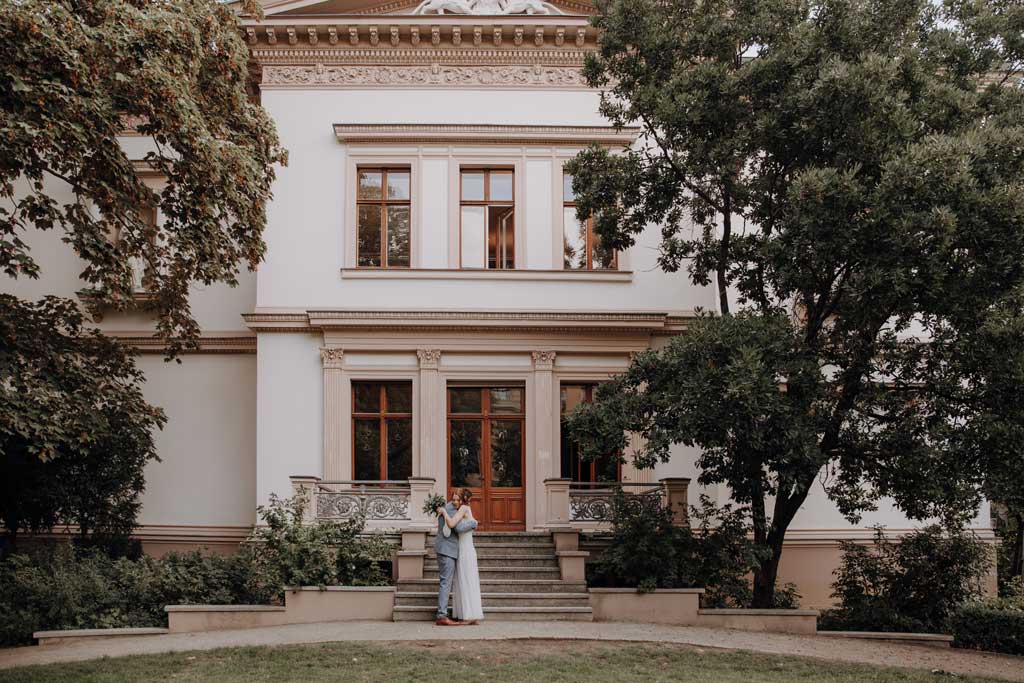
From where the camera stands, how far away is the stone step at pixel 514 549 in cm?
1557

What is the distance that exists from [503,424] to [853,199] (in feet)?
28.1

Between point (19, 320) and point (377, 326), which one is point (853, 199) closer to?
point (377, 326)

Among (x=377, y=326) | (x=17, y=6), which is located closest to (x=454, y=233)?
(x=377, y=326)

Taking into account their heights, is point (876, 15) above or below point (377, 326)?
above

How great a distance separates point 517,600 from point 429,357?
5.51 m

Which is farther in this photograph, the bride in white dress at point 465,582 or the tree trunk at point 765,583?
the tree trunk at point 765,583

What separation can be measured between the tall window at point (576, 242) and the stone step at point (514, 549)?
18.3 feet

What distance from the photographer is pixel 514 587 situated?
14.4 m

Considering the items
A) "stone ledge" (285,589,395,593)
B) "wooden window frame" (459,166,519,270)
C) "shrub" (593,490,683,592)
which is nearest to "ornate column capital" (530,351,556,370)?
"wooden window frame" (459,166,519,270)

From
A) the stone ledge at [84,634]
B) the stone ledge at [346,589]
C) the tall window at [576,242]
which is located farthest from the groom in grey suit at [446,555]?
the tall window at [576,242]

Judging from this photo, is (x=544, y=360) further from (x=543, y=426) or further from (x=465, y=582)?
(x=465, y=582)

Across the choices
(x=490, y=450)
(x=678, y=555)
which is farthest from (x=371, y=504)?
(x=678, y=555)

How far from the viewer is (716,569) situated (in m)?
14.2

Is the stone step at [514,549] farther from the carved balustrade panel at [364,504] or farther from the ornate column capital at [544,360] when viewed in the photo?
the ornate column capital at [544,360]
